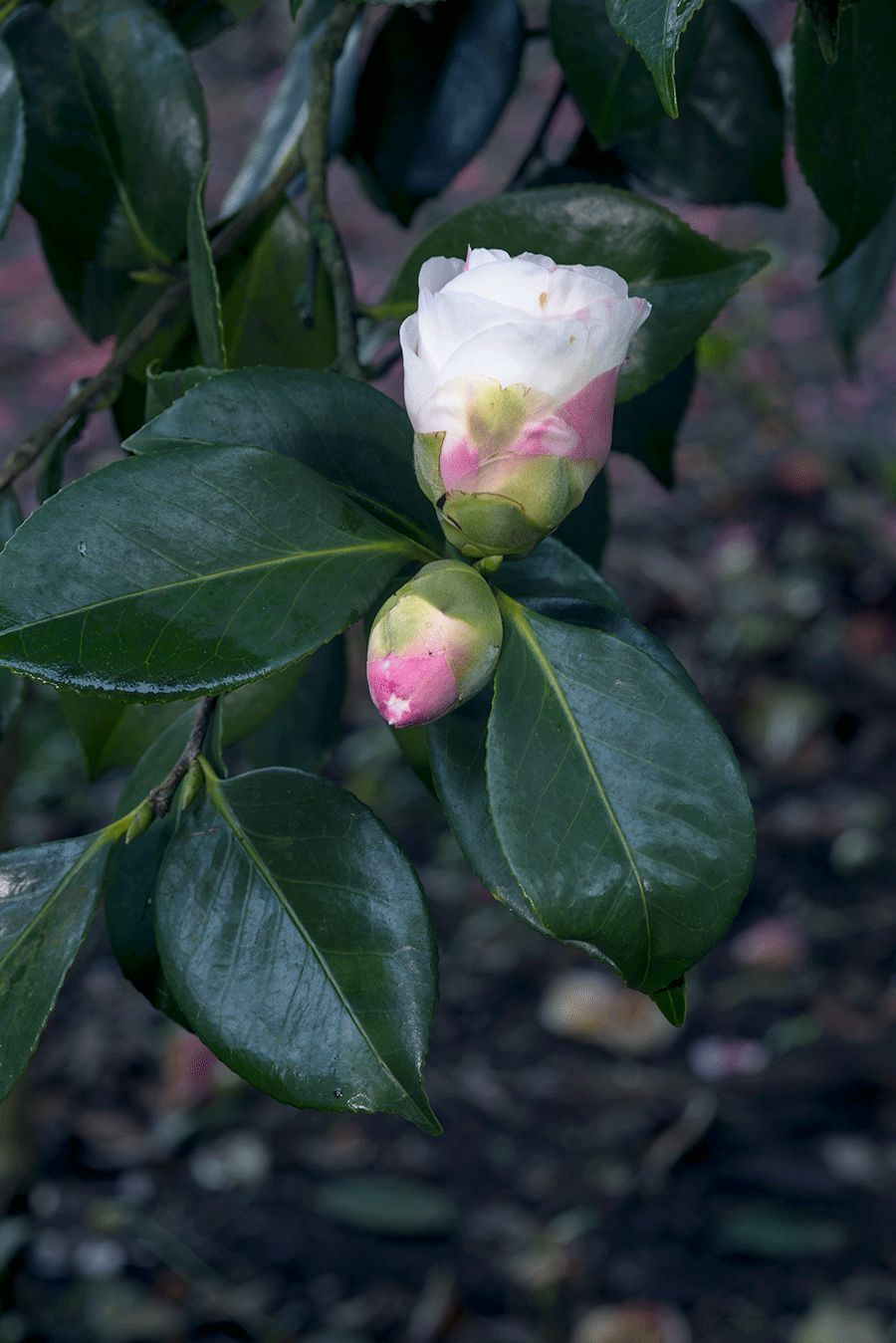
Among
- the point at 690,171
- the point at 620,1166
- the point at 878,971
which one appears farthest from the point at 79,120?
the point at 878,971

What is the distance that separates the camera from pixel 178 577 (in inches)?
19.0

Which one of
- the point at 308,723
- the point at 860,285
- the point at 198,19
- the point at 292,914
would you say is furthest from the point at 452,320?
the point at 860,285

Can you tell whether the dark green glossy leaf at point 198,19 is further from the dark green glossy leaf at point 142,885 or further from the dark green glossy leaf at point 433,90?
the dark green glossy leaf at point 142,885

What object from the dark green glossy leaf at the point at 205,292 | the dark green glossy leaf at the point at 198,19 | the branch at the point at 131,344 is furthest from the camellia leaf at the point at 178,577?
the dark green glossy leaf at the point at 198,19

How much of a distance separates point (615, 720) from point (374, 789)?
6.41 feet

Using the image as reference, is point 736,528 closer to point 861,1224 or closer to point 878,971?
point 878,971

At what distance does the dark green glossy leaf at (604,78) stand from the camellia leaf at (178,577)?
0.36m

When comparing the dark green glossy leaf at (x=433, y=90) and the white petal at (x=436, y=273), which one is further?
the dark green glossy leaf at (x=433, y=90)

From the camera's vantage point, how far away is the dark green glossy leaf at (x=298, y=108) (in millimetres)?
908

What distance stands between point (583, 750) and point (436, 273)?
19 centimetres

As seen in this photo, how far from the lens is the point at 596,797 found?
18.6 inches

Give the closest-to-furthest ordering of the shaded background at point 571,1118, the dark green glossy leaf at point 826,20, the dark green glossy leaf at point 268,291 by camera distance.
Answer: the dark green glossy leaf at point 826,20 → the dark green glossy leaf at point 268,291 → the shaded background at point 571,1118

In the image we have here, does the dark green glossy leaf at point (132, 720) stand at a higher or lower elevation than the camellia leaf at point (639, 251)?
lower

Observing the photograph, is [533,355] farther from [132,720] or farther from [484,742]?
[132,720]
